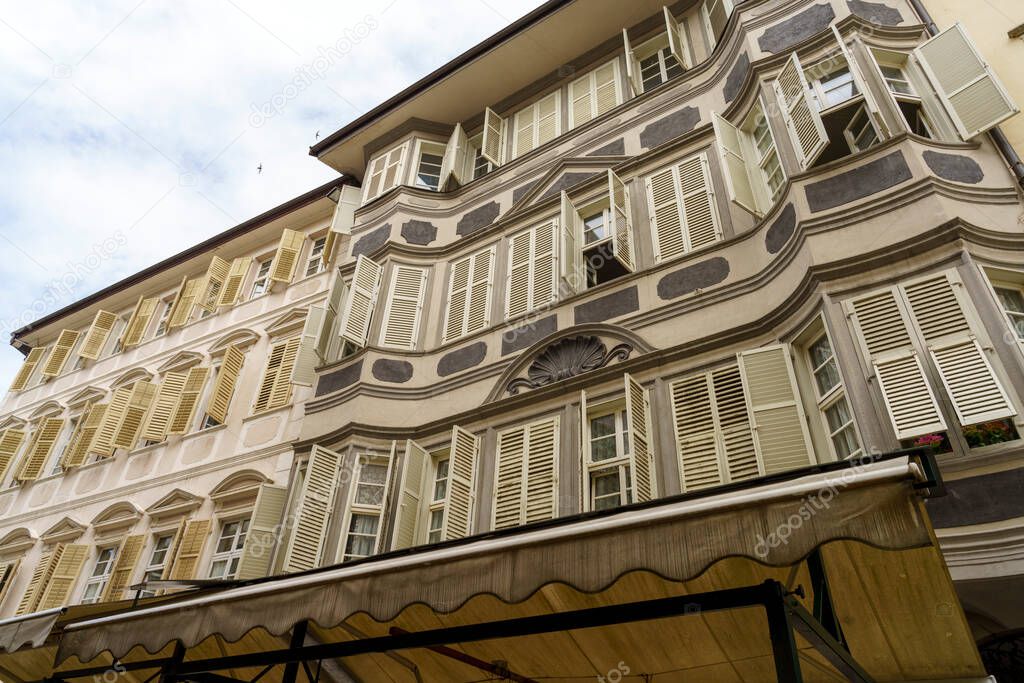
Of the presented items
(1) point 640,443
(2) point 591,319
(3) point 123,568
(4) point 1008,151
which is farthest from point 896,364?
(3) point 123,568

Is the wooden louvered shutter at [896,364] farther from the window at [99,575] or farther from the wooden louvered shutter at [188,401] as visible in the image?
the window at [99,575]

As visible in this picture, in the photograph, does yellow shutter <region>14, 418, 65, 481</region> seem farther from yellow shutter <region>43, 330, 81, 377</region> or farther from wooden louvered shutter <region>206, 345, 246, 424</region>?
wooden louvered shutter <region>206, 345, 246, 424</region>

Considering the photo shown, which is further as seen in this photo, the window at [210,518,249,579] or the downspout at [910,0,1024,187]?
the window at [210,518,249,579]

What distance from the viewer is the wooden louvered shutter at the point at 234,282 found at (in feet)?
52.3

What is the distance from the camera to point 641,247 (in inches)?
375

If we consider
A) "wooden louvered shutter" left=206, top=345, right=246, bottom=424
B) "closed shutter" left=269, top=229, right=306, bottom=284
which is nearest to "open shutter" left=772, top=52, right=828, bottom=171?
"closed shutter" left=269, top=229, right=306, bottom=284

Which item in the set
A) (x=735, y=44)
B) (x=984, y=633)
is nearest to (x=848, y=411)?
(x=984, y=633)

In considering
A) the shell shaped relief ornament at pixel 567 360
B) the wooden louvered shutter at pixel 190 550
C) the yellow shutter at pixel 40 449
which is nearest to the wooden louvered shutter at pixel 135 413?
the yellow shutter at pixel 40 449

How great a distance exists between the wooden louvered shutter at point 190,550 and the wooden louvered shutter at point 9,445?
852 cm

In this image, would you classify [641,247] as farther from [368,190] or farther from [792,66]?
[368,190]

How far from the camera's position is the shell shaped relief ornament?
8.75 metres

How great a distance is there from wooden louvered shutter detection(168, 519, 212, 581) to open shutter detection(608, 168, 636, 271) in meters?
7.82

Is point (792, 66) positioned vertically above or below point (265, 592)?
above

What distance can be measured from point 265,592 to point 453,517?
369 cm
